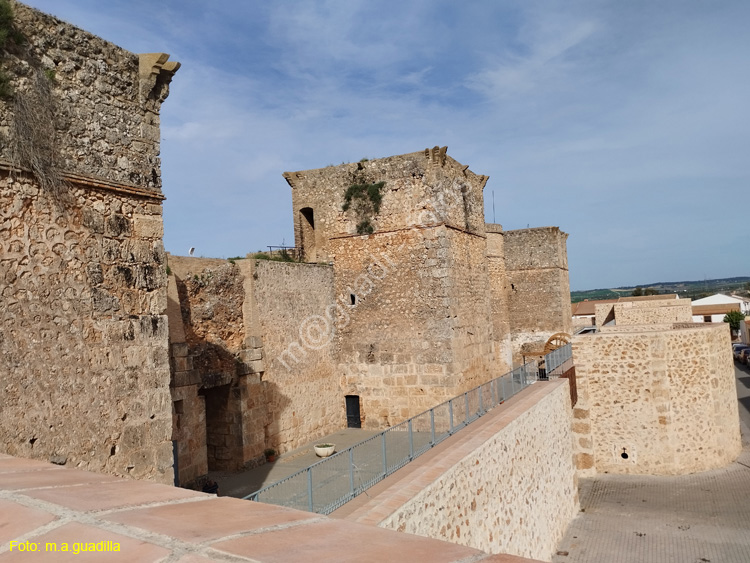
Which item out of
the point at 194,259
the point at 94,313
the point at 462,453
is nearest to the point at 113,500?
the point at 94,313

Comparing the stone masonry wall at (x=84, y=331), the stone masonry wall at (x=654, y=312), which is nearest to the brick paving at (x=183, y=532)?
the stone masonry wall at (x=84, y=331)

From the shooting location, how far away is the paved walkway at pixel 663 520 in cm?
1066

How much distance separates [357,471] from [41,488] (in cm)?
470

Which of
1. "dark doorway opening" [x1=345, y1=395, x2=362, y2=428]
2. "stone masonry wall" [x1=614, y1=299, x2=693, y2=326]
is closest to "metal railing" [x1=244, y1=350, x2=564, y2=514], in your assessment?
"dark doorway opening" [x1=345, y1=395, x2=362, y2=428]

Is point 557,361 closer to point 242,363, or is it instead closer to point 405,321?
point 405,321

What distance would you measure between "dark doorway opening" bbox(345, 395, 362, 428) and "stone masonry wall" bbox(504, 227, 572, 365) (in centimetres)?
1259

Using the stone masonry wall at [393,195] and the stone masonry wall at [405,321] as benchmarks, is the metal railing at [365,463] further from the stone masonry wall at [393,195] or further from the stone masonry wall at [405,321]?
the stone masonry wall at [393,195]

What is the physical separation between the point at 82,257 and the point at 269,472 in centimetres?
731

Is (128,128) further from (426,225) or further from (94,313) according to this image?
(426,225)

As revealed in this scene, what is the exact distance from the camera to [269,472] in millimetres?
11164

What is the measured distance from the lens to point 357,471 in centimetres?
667

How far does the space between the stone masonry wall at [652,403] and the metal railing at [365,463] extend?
543 cm

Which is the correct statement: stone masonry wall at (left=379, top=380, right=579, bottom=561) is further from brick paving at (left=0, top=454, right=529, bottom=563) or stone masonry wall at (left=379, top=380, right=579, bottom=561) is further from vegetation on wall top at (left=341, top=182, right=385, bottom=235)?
vegetation on wall top at (left=341, top=182, right=385, bottom=235)

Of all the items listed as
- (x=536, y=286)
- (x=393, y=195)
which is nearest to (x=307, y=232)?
(x=393, y=195)
